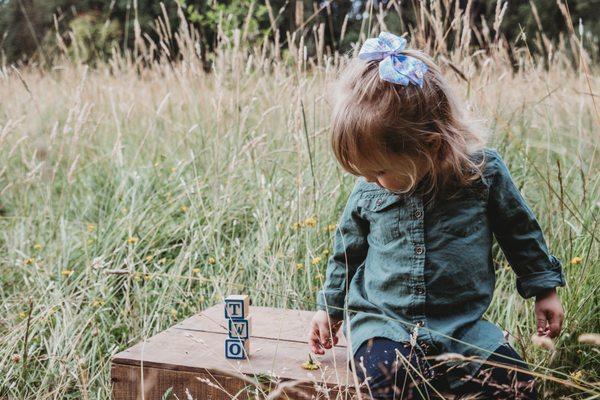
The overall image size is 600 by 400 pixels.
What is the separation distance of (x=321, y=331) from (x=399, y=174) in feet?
1.56

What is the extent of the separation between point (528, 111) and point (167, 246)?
2053 millimetres

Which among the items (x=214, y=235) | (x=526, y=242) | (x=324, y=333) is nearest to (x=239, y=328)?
(x=324, y=333)

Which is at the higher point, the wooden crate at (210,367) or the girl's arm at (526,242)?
the girl's arm at (526,242)

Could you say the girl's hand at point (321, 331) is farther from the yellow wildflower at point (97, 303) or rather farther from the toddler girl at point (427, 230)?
the yellow wildflower at point (97, 303)

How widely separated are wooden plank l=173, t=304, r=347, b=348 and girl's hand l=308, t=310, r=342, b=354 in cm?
13

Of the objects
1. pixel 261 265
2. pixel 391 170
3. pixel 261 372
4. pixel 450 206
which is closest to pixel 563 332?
pixel 450 206

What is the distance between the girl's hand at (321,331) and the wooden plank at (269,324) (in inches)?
5.2

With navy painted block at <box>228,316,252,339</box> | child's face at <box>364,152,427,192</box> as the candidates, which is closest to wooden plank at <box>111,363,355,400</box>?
navy painted block at <box>228,316,252,339</box>

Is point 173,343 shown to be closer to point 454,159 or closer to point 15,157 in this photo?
point 454,159

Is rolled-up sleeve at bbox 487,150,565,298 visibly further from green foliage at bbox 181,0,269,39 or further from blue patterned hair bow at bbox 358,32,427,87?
green foliage at bbox 181,0,269,39

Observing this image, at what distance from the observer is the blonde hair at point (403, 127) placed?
166 cm

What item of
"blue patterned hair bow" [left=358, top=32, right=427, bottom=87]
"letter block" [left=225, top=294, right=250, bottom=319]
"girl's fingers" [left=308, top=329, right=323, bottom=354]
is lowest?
"girl's fingers" [left=308, top=329, right=323, bottom=354]

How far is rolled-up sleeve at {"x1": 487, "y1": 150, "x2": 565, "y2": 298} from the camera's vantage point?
1763 mm

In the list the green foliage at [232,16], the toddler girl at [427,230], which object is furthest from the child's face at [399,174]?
the green foliage at [232,16]
